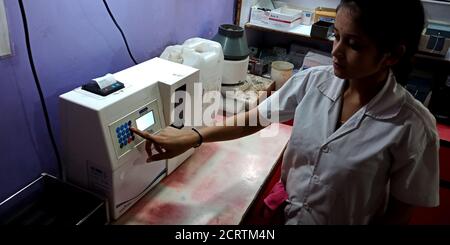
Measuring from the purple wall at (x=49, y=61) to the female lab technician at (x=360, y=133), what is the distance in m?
0.35

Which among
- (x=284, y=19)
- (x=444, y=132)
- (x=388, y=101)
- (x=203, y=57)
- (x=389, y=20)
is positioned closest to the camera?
(x=389, y=20)

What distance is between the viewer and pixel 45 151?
3.85 feet

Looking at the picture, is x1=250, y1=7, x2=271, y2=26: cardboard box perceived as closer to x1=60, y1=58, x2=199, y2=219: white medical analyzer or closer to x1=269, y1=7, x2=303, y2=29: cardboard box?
x1=269, y1=7, x2=303, y2=29: cardboard box

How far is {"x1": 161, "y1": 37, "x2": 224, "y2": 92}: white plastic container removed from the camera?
4.76 feet

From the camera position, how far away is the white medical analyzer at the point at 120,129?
0.98 meters

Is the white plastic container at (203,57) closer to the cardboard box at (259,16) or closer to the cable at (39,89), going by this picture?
the cable at (39,89)

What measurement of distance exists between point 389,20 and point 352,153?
334 mm

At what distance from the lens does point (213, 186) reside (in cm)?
124

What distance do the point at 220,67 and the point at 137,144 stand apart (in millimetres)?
660

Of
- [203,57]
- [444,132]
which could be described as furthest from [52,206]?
[444,132]

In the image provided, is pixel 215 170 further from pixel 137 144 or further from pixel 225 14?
pixel 225 14

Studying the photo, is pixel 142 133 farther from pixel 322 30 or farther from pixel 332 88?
pixel 322 30

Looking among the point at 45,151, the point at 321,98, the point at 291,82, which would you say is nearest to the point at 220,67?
the point at 291,82

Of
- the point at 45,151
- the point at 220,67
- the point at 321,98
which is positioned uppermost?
the point at 321,98
